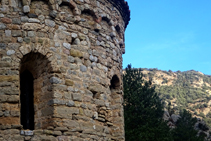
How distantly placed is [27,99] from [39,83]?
0.50m

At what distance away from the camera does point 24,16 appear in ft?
24.0

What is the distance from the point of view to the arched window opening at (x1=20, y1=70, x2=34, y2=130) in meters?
7.54

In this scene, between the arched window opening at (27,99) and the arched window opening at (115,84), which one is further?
the arched window opening at (115,84)

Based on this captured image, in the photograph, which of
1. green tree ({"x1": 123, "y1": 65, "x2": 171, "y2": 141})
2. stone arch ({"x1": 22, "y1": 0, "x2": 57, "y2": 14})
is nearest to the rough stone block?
stone arch ({"x1": 22, "y1": 0, "x2": 57, "y2": 14})

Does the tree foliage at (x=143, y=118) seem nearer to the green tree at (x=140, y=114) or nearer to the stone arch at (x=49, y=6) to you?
the green tree at (x=140, y=114)

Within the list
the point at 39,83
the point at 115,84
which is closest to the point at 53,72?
the point at 39,83

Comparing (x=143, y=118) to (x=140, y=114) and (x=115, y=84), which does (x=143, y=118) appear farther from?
(x=115, y=84)

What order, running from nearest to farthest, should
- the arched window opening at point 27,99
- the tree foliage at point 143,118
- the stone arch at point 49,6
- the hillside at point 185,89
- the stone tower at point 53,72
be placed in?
the stone tower at point 53,72 < the stone arch at point 49,6 < the arched window opening at point 27,99 < the tree foliage at point 143,118 < the hillside at point 185,89

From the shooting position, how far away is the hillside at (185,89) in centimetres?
6000

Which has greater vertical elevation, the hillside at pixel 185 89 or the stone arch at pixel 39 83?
the hillside at pixel 185 89

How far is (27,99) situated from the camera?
7.68 m

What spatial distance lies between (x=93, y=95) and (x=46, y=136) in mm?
1718

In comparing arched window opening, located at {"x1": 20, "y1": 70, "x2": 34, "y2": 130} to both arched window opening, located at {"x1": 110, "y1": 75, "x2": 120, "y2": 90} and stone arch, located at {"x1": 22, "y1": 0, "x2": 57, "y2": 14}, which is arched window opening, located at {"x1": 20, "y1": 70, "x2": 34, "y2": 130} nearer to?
stone arch, located at {"x1": 22, "y1": 0, "x2": 57, "y2": 14}

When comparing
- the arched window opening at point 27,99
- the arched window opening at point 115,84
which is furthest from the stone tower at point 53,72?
the arched window opening at point 115,84
